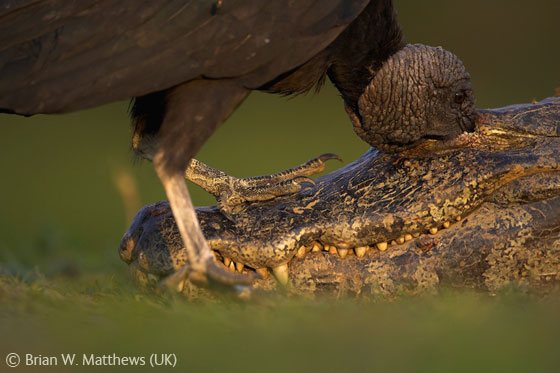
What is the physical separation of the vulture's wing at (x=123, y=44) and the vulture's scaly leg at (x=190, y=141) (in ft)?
0.28

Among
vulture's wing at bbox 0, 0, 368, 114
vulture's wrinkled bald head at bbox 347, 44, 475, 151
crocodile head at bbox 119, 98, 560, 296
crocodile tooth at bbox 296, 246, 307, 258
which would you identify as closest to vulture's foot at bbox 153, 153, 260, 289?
crocodile head at bbox 119, 98, 560, 296

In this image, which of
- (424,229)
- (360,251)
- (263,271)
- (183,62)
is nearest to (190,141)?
(183,62)

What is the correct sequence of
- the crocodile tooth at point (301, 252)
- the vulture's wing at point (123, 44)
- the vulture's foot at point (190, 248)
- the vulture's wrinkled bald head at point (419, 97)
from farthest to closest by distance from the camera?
1. the vulture's wrinkled bald head at point (419, 97)
2. the crocodile tooth at point (301, 252)
3. the vulture's foot at point (190, 248)
4. the vulture's wing at point (123, 44)

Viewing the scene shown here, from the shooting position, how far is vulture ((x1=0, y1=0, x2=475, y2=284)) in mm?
3143

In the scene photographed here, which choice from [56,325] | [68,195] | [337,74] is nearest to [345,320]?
[56,325]

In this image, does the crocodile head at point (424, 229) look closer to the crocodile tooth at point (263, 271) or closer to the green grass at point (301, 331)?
the crocodile tooth at point (263, 271)

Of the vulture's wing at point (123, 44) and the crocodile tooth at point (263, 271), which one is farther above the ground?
the vulture's wing at point (123, 44)

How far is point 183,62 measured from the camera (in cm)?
322

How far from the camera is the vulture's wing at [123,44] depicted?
3.13m

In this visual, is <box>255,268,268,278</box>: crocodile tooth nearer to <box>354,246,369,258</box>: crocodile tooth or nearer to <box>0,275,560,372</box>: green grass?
<box>0,275,560,372</box>: green grass

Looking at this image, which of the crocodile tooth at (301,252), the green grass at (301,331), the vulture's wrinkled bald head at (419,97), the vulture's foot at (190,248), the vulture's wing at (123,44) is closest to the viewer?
the green grass at (301,331)

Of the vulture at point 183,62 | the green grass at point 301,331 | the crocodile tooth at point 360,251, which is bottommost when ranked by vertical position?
the green grass at point 301,331

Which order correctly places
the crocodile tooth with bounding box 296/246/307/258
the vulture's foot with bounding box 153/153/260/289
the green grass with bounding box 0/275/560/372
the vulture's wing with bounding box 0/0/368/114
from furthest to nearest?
the crocodile tooth with bounding box 296/246/307/258 < the vulture's foot with bounding box 153/153/260/289 < the vulture's wing with bounding box 0/0/368/114 < the green grass with bounding box 0/275/560/372

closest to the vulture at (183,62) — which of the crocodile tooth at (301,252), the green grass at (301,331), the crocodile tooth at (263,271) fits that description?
the crocodile tooth at (263,271)
